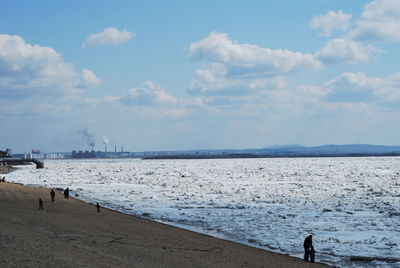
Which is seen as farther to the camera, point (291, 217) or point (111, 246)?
point (291, 217)

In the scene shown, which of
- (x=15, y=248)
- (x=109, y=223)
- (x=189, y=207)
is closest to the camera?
(x=15, y=248)

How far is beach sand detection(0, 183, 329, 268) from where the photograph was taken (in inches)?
810

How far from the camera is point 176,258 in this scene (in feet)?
73.3

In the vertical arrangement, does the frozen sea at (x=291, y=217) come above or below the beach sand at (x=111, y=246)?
below

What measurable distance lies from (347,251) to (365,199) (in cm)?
2725

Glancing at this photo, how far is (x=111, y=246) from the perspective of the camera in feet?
79.4

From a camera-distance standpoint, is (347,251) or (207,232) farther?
(207,232)

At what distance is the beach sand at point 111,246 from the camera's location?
20.6 meters

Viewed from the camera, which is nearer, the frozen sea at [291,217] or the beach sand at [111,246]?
the beach sand at [111,246]

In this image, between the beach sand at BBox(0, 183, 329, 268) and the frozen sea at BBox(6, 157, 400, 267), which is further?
the frozen sea at BBox(6, 157, 400, 267)

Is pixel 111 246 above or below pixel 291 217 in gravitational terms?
above

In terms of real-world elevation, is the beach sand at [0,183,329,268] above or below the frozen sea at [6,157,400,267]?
above

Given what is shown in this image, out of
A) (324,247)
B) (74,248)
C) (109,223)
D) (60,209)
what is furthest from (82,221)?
(324,247)

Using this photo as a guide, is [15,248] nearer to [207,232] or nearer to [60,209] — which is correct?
[207,232]
